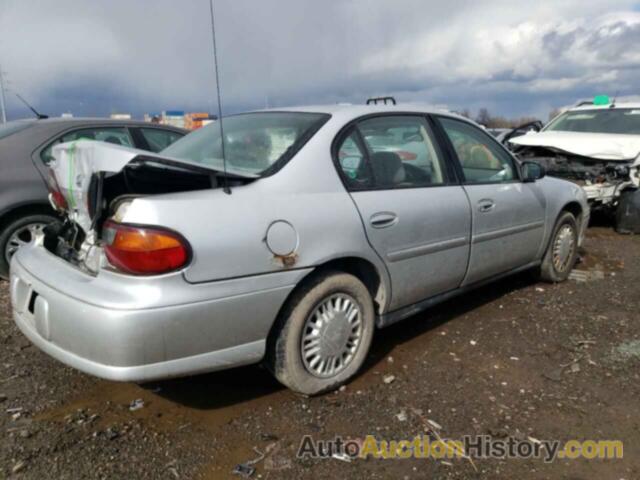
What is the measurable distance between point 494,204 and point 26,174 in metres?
4.03

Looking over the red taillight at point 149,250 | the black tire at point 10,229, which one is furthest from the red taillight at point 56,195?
the black tire at point 10,229

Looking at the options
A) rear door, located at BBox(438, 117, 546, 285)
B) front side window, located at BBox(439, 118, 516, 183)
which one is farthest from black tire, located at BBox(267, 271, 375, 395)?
front side window, located at BBox(439, 118, 516, 183)

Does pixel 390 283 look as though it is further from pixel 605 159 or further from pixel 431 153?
→ pixel 605 159

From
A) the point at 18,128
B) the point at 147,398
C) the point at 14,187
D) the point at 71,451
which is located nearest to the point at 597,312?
the point at 147,398

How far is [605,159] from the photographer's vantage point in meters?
7.43

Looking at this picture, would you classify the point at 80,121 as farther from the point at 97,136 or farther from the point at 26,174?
the point at 26,174

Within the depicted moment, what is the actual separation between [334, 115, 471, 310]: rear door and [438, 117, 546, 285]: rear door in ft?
0.55

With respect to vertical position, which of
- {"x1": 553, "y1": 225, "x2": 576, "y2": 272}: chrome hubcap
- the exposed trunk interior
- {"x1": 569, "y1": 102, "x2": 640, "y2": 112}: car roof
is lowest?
{"x1": 553, "y1": 225, "x2": 576, "y2": 272}: chrome hubcap

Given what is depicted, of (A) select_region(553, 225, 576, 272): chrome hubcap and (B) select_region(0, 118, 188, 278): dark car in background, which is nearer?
(B) select_region(0, 118, 188, 278): dark car in background

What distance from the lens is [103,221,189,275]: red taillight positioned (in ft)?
7.13

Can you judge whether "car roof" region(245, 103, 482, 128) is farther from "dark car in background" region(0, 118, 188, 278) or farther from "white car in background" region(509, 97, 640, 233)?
"white car in background" region(509, 97, 640, 233)

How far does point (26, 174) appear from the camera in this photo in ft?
15.1

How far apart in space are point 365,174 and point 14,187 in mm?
3359

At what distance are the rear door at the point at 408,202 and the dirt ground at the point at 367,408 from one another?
522mm
